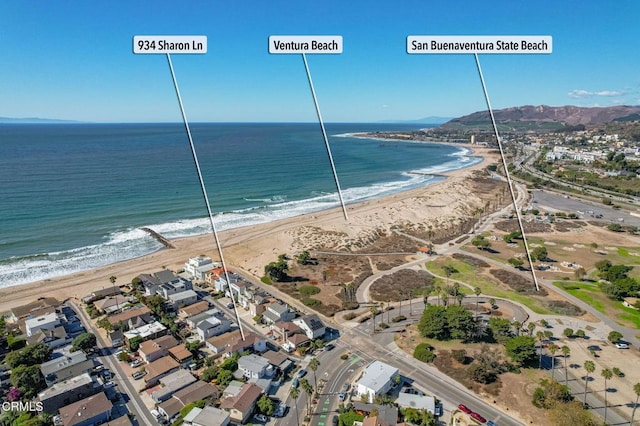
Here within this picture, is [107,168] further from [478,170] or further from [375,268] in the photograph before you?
[478,170]

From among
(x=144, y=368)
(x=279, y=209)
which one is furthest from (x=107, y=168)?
(x=144, y=368)

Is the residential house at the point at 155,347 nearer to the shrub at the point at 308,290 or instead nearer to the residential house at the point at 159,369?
the residential house at the point at 159,369

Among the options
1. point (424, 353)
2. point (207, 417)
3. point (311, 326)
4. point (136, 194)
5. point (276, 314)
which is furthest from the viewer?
point (136, 194)

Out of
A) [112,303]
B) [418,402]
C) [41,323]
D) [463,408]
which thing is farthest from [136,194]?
[463,408]

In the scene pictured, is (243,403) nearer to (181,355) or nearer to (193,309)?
(181,355)

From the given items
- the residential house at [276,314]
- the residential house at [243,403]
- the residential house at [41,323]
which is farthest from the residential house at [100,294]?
the residential house at [243,403]

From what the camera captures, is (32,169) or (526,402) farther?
(32,169)

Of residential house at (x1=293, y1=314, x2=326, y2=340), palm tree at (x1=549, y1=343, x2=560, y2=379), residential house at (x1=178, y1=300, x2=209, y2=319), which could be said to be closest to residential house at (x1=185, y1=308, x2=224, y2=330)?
residential house at (x1=178, y1=300, x2=209, y2=319)

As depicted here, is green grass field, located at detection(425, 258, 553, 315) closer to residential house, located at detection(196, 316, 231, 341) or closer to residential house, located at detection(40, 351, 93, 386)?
residential house, located at detection(196, 316, 231, 341)
